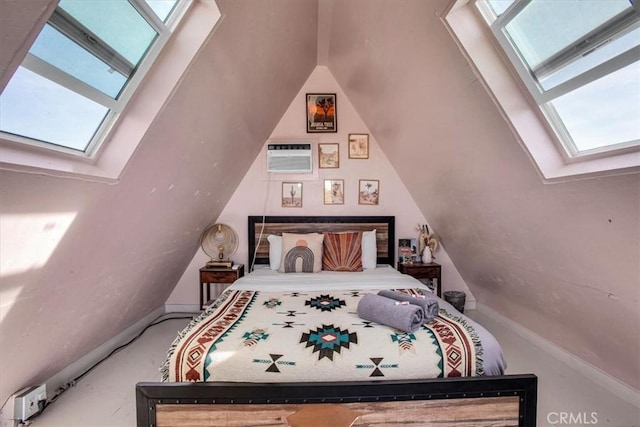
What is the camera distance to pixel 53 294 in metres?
1.57

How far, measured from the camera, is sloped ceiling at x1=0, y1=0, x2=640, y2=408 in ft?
4.58

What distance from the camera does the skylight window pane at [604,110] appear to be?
1.24m

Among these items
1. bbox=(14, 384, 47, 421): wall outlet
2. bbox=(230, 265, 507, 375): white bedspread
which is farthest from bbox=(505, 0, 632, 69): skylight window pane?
bbox=(14, 384, 47, 421): wall outlet

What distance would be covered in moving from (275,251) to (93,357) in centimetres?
168

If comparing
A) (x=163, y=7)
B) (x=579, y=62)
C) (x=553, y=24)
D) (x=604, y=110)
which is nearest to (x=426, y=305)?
(x=604, y=110)

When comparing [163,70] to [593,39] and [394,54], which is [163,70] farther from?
[593,39]

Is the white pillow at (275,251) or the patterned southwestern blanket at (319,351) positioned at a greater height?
the white pillow at (275,251)

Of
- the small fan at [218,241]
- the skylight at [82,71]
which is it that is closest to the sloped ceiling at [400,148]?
the skylight at [82,71]

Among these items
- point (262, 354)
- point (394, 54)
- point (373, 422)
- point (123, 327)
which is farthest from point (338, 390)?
point (123, 327)

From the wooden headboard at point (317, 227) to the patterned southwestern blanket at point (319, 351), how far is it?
1.67 metres

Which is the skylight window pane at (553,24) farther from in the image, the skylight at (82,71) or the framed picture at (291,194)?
the framed picture at (291,194)

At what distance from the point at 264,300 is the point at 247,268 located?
4.47 feet

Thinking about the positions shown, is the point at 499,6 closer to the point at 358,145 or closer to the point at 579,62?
the point at 579,62

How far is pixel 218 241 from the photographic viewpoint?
10.7ft
